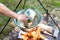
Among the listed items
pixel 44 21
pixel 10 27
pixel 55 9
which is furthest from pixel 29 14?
pixel 55 9

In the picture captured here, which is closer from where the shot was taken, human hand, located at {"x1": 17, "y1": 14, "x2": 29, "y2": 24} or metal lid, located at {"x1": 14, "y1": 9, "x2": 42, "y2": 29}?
human hand, located at {"x1": 17, "y1": 14, "x2": 29, "y2": 24}

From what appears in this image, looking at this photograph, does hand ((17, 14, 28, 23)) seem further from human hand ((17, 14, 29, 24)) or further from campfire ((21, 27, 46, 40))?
campfire ((21, 27, 46, 40))

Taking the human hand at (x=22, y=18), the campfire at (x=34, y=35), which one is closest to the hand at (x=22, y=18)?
the human hand at (x=22, y=18)

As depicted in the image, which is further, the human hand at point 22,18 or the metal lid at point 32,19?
the metal lid at point 32,19

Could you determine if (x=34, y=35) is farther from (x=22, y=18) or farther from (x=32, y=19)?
(x=22, y=18)

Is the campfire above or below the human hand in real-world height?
below

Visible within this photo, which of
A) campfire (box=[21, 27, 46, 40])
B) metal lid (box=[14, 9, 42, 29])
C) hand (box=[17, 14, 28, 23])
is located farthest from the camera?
campfire (box=[21, 27, 46, 40])

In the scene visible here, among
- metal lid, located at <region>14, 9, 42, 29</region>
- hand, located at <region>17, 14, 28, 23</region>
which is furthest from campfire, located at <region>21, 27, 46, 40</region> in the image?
hand, located at <region>17, 14, 28, 23</region>

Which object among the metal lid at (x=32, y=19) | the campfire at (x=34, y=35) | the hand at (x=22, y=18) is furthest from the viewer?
the campfire at (x=34, y=35)

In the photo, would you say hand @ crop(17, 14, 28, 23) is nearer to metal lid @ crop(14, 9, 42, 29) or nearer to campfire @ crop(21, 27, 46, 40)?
metal lid @ crop(14, 9, 42, 29)

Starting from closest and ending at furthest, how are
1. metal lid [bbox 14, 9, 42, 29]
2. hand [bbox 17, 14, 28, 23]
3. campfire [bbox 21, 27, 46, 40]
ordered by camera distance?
hand [bbox 17, 14, 28, 23], metal lid [bbox 14, 9, 42, 29], campfire [bbox 21, 27, 46, 40]

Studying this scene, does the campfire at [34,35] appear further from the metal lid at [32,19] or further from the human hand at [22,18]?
the human hand at [22,18]

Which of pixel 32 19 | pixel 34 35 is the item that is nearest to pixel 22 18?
pixel 32 19
